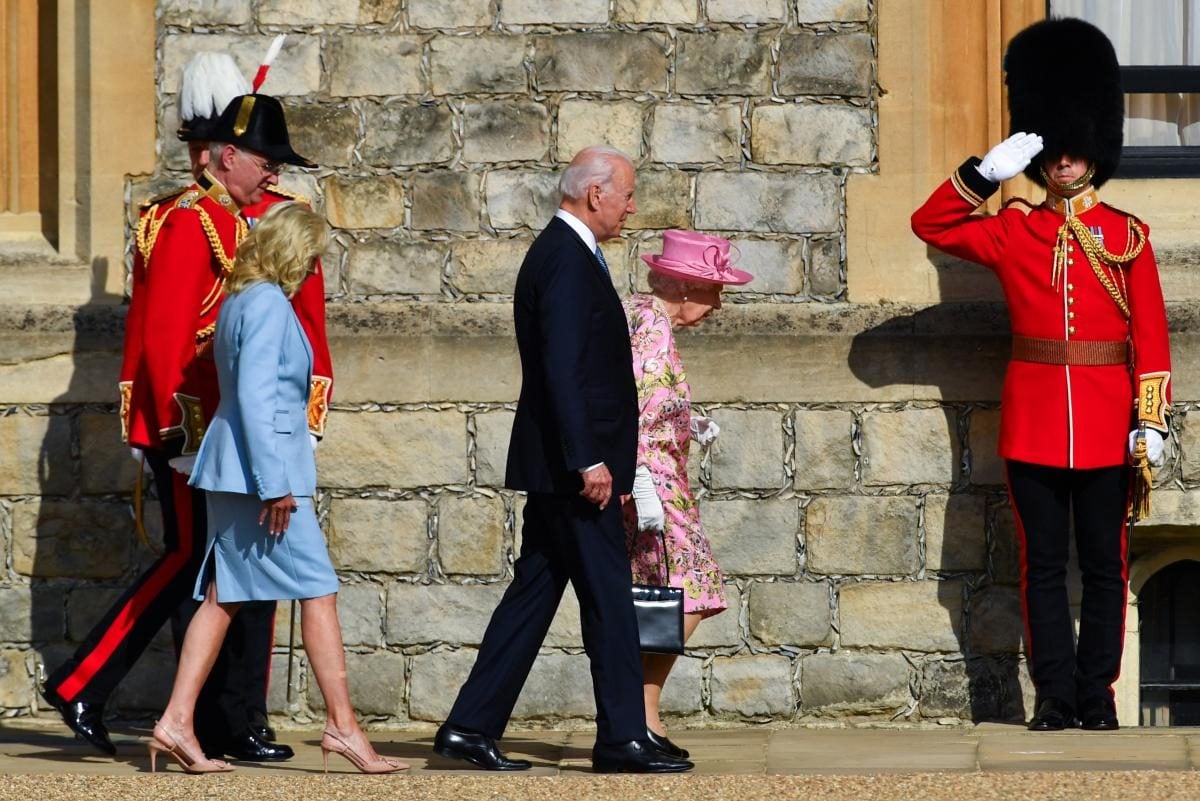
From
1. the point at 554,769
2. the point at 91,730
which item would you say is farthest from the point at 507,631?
the point at 91,730

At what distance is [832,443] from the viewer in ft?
21.4

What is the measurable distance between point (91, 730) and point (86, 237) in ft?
5.61

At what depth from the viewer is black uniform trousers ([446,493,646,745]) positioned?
5324 mm

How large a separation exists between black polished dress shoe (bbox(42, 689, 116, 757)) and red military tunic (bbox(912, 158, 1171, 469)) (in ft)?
8.28

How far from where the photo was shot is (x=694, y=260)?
5.66 meters

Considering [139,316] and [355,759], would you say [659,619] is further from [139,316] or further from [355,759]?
[139,316]

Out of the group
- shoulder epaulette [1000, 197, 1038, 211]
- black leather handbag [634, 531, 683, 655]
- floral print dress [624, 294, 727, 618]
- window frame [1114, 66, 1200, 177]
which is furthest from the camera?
window frame [1114, 66, 1200, 177]

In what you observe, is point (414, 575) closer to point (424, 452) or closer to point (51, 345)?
point (424, 452)

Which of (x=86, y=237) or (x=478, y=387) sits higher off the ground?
(x=86, y=237)

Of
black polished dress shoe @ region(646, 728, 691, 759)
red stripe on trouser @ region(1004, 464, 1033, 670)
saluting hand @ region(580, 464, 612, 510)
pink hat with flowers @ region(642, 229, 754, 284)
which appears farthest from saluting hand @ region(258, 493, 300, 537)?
red stripe on trouser @ region(1004, 464, 1033, 670)

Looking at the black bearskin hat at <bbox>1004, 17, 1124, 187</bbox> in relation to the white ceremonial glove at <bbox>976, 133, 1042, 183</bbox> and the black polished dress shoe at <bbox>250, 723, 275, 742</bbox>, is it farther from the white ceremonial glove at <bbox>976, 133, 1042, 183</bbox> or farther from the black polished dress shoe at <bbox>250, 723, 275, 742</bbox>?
the black polished dress shoe at <bbox>250, 723, 275, 742</bbox>

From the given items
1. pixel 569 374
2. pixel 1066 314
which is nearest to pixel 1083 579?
pixel 1066 314

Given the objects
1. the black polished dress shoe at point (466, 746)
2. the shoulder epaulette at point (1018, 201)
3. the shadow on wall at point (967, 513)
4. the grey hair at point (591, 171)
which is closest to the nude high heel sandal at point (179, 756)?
the black polished dress shoe at point (466, 746)

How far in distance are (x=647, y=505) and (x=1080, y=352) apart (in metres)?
1.44
